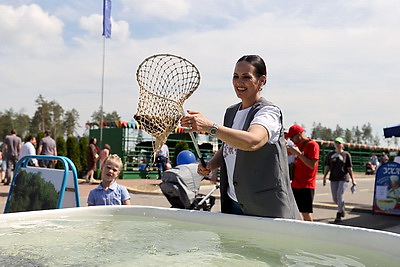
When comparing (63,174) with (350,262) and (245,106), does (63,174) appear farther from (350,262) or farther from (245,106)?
(350,262)

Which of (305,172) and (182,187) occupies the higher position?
(305,172)

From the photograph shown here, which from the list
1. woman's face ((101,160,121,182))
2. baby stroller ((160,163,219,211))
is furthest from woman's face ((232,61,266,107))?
baby stroller ((160,163,219,211))

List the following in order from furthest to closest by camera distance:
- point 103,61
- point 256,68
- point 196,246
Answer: point 103,61 < point 256,68 < point 196,246

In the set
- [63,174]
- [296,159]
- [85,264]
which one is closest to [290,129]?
[296,159]

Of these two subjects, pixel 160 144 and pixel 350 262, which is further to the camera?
pixel 160 144

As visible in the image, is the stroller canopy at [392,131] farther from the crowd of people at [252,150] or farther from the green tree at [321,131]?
the green tree at [321,131]

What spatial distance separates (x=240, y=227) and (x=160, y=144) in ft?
2.37

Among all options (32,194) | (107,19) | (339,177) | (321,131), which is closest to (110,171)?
(32,194)

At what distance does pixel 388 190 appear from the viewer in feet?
29.3

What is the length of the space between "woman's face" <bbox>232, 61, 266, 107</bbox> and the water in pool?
831 millimetres

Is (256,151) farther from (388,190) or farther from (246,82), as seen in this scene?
(388,190)

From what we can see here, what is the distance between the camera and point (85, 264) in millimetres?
1942

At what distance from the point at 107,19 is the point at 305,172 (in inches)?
650

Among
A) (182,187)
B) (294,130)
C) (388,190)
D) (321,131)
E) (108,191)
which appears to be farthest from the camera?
(321,131)
